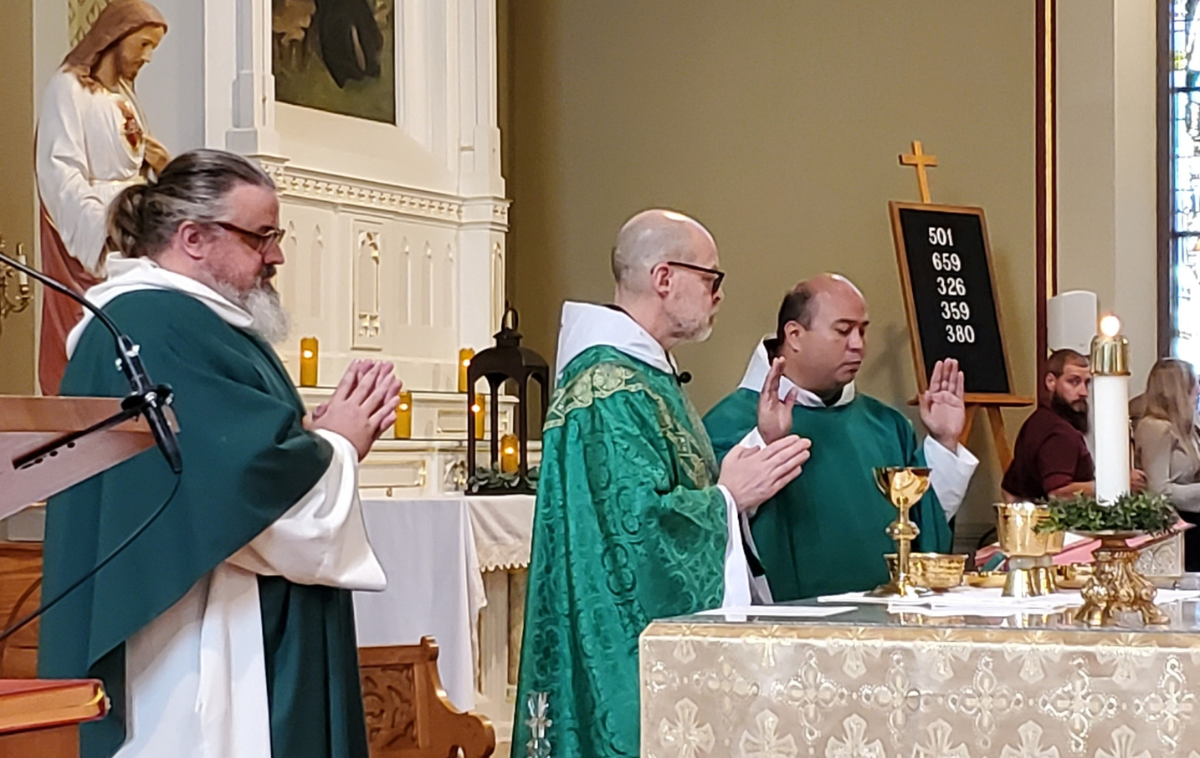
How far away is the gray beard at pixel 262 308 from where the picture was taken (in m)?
3.40

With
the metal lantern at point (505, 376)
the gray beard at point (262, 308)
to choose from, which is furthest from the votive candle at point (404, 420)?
the gray beard at point (262, 308)

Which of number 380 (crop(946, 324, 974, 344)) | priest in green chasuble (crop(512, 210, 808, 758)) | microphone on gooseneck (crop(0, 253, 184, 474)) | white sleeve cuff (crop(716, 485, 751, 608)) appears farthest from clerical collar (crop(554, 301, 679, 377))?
number 380 (crop(946, 324, 974, 344))

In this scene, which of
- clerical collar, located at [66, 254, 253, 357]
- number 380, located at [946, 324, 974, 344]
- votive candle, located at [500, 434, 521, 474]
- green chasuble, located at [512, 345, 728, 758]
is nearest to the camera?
clerical collar, located at [66, 254, 253, 357]

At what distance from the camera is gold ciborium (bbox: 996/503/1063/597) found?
3.18 metres

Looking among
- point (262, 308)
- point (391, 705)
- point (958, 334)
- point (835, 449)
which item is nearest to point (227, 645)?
point (262, 308)

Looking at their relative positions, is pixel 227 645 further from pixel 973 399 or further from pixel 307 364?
pixel 973 399

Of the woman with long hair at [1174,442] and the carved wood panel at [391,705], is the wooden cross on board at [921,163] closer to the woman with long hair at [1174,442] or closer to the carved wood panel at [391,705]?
the woman with long hair at [1174,442]

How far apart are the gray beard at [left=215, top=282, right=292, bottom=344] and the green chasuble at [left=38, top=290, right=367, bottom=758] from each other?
0.29 ft

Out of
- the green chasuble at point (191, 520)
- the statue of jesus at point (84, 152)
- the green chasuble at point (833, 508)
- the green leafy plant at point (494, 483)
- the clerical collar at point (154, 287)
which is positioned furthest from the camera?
the green leafy plant at point (494, 483)

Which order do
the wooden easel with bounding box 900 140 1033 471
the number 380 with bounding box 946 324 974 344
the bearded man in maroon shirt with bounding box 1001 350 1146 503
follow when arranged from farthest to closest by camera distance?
the number 380 with bounding box 946 324 974 344 → the wooden easel with bounding box 900 140 1033 471 → the bearded man in maroon shirt with bounding box 1001 350 1146 503

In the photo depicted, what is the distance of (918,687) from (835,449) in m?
2.26

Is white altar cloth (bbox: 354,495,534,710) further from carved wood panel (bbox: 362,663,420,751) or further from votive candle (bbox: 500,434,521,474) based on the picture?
carved wood panel (bbox: 362,663,420,751)

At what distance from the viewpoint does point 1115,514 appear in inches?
105

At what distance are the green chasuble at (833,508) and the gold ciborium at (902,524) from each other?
102cm
